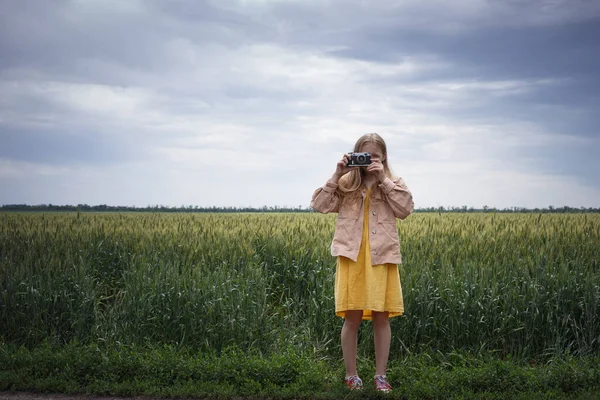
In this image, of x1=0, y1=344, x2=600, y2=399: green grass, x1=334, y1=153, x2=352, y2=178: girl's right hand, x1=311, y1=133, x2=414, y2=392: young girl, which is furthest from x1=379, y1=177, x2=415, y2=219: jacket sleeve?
x1=0, y1=344, x2=600, y2=399: green grass

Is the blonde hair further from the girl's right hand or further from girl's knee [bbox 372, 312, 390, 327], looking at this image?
girl's knee [bbox 372, 312, 390, 327]

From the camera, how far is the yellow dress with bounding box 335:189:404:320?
5.08 meters

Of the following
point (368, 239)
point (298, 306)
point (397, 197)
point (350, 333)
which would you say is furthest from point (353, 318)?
point (298, 306)

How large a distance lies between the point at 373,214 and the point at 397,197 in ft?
0.97

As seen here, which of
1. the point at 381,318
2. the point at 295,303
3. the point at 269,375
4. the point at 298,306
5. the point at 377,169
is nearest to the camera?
the point at 377,169

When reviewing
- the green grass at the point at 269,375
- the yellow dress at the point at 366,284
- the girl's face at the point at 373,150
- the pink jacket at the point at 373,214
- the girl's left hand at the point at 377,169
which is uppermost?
the girl's face at the point at 373,150

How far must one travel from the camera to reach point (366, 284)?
5121mm

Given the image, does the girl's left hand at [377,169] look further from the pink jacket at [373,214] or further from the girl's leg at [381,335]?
the girl's leg at [381,335]

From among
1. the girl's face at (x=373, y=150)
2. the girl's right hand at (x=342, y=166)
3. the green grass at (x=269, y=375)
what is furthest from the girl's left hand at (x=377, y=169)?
the green grass at (x=269, y=375)

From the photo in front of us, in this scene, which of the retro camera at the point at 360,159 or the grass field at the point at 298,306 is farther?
the grass field at the point at 298,306

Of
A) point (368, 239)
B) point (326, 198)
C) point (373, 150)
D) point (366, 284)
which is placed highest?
point (373, 150)

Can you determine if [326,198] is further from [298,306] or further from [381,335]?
[298,306]

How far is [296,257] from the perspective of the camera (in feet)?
29.5

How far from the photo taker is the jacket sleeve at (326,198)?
5.16 meters
